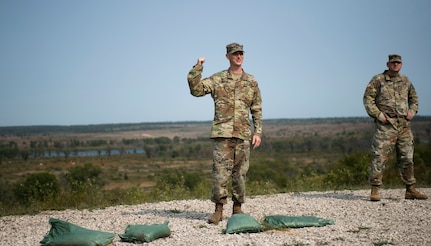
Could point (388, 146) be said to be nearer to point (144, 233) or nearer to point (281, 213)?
point (281, 213)

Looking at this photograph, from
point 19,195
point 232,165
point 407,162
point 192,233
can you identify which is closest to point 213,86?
point 232,165

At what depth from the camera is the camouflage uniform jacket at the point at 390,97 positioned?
1038cm

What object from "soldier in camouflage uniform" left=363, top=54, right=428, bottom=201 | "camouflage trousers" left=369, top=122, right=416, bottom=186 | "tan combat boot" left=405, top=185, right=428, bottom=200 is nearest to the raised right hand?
"soldier in camouflage uniform" left=363, top=54, right=428, bottom=201

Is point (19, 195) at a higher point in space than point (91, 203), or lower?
lower

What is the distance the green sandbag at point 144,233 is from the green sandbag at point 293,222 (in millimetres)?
1773

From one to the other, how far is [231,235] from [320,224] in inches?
67.2

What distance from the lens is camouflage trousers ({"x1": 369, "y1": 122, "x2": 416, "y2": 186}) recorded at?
1032cm

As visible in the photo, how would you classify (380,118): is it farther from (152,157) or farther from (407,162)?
(152,157)

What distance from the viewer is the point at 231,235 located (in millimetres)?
7316

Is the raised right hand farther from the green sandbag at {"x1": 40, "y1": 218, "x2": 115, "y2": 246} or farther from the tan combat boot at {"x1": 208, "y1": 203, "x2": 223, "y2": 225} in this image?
the green sandbag at {"x1": 40, "y1": 218, "x2": 115, "y2": 246}

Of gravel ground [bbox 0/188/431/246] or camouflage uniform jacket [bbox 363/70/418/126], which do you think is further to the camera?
camouflage uniform jacket [bbox 363/70/418/126]

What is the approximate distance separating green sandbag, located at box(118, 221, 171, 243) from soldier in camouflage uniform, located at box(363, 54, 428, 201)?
5.36 metres

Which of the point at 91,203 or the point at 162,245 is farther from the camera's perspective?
the point at 91,203

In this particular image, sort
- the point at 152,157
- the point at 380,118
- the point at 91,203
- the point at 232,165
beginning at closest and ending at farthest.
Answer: the point at 232,165 → the point at 380,118 → the point at 91,203 → the point at 152,157
